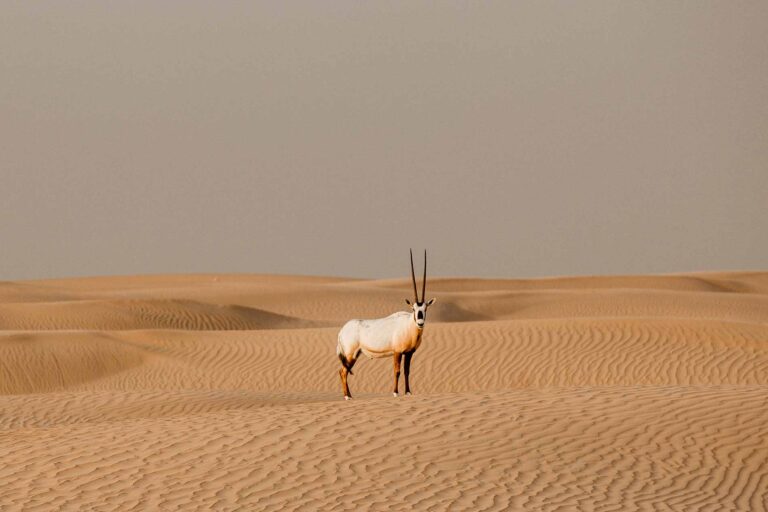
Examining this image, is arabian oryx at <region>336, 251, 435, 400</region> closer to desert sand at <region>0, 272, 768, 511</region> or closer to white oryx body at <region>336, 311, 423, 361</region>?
white oryx body at <region>336, 311, 423, 361</region>

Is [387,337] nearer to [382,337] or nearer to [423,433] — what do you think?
[382,337]

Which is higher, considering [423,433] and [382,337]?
[382,337]

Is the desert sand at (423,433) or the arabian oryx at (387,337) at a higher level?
the arabian oryx at (387,337)

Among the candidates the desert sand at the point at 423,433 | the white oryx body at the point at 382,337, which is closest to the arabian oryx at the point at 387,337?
the white oryx body at the point at 382,337

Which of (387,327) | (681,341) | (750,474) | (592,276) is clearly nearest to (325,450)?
(387,327)

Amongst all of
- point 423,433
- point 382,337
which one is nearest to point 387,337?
point 382,337

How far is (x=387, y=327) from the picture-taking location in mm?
14086

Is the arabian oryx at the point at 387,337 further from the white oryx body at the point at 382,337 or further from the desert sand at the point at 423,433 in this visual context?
the desert sand at the point at 423,433

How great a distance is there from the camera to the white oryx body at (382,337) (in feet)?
45.5

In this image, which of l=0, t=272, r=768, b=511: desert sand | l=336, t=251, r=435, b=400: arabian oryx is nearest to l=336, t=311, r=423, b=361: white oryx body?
l=336, t=251, r=435, b=400: arabian oryx

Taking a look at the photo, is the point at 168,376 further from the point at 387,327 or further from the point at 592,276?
the point at 592,276

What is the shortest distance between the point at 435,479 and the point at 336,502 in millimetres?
1105

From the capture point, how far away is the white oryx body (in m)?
13.9

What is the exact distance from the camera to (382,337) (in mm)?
14109
